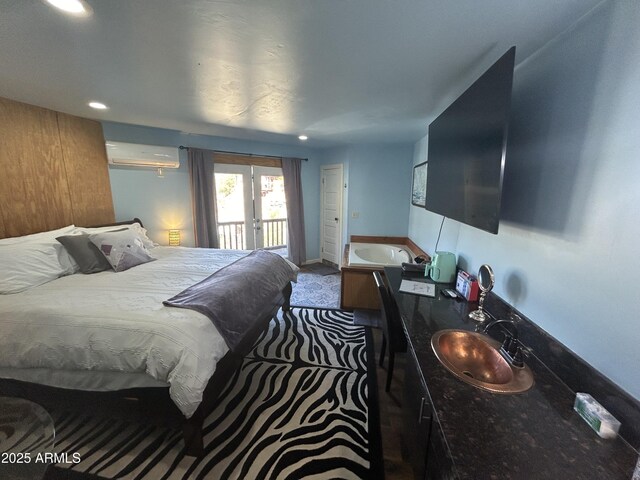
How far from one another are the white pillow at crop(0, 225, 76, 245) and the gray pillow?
143 millimetres

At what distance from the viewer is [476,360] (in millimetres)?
1240

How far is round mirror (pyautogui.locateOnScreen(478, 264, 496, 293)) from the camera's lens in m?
1.37

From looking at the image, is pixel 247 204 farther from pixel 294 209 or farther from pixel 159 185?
pixel 159 185

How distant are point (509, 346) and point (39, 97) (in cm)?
382

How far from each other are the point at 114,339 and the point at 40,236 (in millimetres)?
1723

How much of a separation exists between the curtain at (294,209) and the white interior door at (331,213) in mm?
468

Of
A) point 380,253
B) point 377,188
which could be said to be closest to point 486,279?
point 380,253

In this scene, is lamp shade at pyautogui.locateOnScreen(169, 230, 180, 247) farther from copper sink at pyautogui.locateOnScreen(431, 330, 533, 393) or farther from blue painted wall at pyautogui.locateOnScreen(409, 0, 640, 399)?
blue painted wall at pyautogui.locateOnScreen(409, 0, 640, 399)

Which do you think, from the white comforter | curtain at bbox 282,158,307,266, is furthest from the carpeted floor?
the white comforter

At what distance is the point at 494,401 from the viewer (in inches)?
33.8

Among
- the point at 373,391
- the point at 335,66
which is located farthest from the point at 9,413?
the point at 335,66

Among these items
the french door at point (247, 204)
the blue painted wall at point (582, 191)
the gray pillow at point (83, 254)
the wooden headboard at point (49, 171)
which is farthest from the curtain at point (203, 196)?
the blue painted wall at point (582, 191)

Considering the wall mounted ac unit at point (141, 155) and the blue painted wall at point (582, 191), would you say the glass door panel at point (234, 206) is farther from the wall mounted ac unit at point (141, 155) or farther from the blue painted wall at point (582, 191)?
the blue painted wall at point (582, 191)

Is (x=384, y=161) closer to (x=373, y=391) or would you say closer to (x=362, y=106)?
(x=362, y=106)
